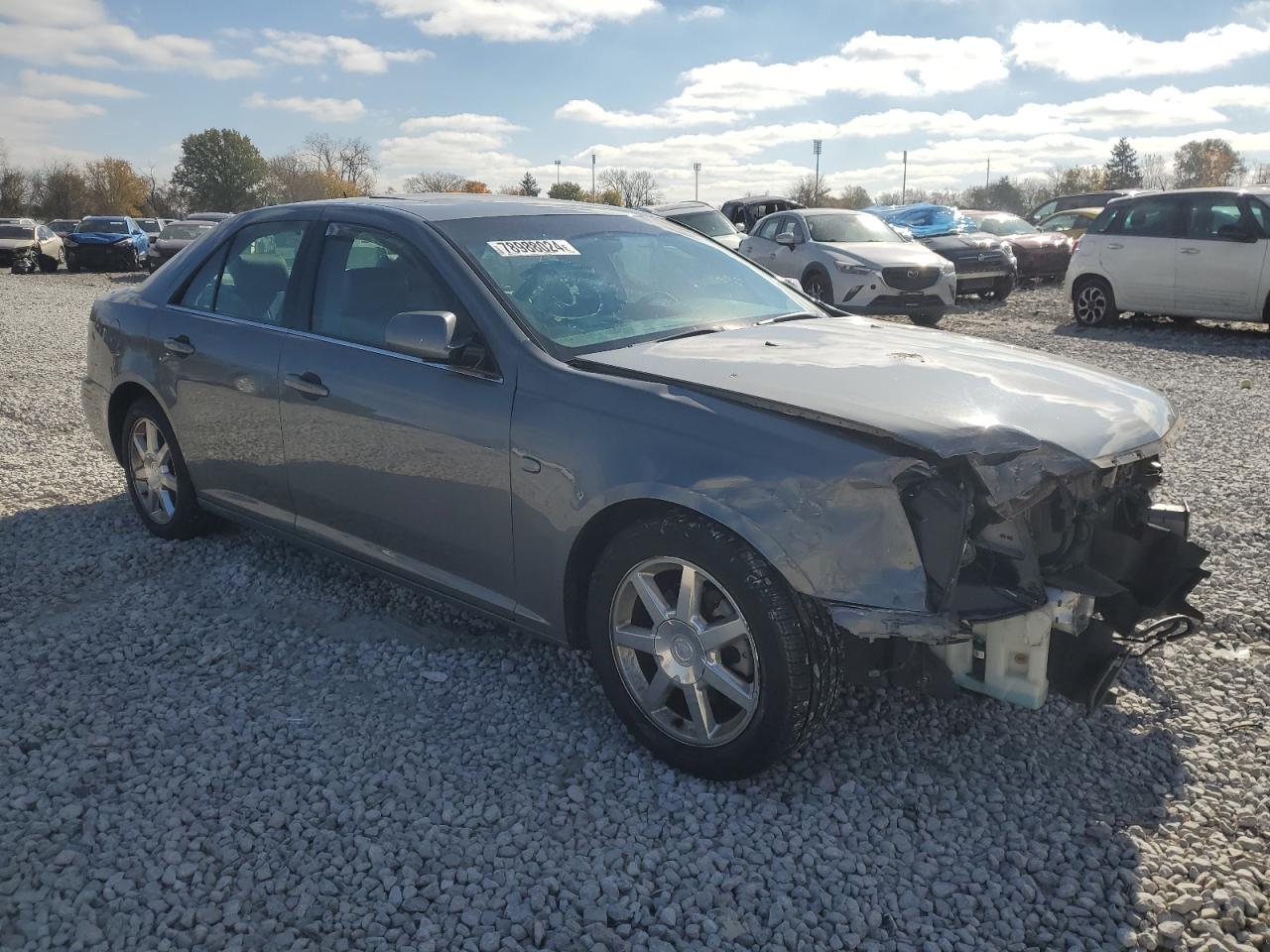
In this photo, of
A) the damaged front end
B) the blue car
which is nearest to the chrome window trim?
the damaged front end

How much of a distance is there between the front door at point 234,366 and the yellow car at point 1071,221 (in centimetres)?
1979

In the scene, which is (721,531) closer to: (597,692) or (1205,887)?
(597,692)

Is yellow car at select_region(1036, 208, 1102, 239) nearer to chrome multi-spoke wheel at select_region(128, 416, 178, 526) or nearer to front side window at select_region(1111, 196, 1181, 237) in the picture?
front side window at select_region(1111, 196, 1181, 237)

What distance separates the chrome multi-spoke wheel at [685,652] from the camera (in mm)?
2852

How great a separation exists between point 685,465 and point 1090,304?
1216 centimetres

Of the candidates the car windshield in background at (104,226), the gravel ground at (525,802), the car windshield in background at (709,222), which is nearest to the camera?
the gravel ground at (525,802)

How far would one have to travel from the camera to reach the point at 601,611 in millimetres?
3076

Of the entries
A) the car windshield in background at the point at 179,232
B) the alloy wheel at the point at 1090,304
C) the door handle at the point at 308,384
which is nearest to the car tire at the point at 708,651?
the door handle at the point at 308,384

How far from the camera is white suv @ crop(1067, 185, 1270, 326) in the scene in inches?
451

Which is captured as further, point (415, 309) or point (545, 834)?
point (415, 309)

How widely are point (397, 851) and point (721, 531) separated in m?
1.21

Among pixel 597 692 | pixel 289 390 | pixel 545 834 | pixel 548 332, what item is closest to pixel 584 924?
pixel 545 834

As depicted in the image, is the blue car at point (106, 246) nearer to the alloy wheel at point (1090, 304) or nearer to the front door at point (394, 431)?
the alloy wheel at point (1090, 304)

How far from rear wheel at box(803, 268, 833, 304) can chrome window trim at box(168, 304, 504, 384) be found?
993 centimetres
